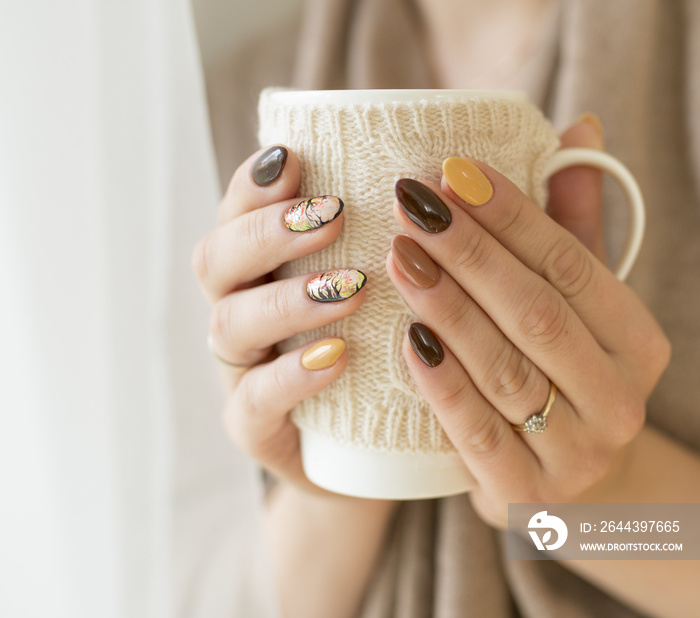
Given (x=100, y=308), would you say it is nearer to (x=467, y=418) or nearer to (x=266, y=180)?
(x=266, y=180)

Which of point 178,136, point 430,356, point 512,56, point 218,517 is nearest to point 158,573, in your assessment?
point 218,517

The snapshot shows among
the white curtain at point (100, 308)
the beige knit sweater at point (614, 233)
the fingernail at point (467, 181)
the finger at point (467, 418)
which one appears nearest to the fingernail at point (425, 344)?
the finger at point (467, 418)

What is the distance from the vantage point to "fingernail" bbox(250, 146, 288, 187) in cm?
40

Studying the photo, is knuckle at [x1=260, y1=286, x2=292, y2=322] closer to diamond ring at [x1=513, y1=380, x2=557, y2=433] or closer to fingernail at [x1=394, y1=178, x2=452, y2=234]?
fingernail at [x1=394, y1=178, x2=452, y2=234]

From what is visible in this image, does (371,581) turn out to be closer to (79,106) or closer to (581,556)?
(581,556)

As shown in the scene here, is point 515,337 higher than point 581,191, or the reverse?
point 581,191

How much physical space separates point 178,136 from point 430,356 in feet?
1.11

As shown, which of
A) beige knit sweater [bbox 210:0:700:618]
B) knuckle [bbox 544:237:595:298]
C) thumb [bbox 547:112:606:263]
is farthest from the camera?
beige knit sweater [bbox 210:0:700:618]

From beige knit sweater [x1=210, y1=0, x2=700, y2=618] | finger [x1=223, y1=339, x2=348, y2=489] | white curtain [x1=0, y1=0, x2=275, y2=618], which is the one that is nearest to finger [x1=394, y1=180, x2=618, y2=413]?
finger [x1=223, y1=339, x2=348, y2=489]

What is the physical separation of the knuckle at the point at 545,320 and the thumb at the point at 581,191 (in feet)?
0.68

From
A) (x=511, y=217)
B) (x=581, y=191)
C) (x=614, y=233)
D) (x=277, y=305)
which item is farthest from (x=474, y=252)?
(x=614, y=233)

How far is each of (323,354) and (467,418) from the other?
13 cm

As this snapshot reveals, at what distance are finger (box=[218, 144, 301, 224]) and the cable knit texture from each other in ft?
0.04

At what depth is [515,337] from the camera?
44 cm
